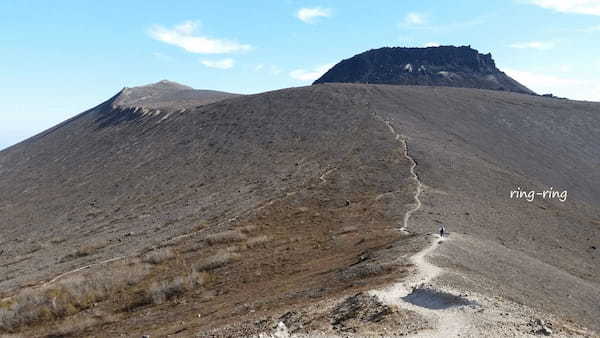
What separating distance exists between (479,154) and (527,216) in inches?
870

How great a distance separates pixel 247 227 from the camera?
4084 centimetres

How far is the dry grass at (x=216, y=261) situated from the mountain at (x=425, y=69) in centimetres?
12412

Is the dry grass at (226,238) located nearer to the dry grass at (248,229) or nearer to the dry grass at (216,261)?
the dry grass at (248,229)

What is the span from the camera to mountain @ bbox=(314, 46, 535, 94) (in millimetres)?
154375

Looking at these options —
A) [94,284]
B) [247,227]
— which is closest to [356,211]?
[247,227]

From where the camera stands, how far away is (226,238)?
38906 millimetres

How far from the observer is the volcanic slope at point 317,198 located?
2669cm

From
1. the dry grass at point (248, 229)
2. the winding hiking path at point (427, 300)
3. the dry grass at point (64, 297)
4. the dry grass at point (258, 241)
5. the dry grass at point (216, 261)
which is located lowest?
the dry grass at point (64, 297)

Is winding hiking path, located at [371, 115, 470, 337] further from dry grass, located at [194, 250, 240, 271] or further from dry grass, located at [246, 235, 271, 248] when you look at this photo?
dry grass, located at [246, 235, 271, 248]

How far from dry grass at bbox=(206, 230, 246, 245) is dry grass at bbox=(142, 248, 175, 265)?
112 inches

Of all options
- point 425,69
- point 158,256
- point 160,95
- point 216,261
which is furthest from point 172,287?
point 425,69

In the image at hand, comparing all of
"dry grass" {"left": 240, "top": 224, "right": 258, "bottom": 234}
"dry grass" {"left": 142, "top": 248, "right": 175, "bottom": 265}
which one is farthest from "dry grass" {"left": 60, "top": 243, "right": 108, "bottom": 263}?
"dry grass" {"left": 240, "top": 224, "right": 258, "bottom": 234}

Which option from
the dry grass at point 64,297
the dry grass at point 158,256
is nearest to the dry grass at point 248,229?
→ the dry grass at point 158,256

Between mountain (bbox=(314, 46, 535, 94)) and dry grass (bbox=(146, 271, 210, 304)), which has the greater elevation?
mountain (bbox=(314, 46, 535, 94))
